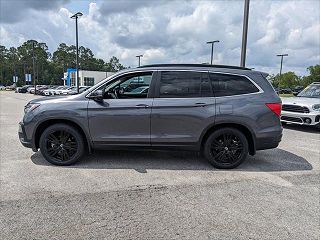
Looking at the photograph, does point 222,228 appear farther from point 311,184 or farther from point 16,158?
point 16,158

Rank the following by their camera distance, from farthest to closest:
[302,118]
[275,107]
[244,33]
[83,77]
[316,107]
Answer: [83,77]
[244,33]
[302,118]
[316,107]
[275,107]

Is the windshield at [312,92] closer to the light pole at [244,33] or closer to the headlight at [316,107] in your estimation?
the headlight at [316,107]

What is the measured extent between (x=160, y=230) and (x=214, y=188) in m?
1.44

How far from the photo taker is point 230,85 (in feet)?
16.4

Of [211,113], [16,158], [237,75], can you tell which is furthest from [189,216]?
[16,158]

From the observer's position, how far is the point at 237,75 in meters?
5.04

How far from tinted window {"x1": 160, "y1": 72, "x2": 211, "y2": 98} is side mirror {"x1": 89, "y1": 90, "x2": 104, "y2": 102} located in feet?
3.52

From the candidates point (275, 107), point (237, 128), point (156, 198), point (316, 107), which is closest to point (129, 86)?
point (237, 128)

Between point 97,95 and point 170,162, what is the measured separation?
190cm

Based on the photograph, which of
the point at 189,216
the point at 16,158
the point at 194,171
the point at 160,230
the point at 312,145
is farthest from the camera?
the point at 312,145

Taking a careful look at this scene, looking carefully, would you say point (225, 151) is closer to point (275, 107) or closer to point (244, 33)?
point (275, 107)

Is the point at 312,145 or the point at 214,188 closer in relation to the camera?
the point at 214,188

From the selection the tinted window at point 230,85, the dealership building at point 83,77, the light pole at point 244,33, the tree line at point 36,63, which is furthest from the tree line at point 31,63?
the tinted window at point 230,85

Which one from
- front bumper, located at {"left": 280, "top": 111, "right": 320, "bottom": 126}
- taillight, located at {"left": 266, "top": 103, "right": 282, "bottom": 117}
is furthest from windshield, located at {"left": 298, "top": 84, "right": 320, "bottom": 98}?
taillight, located at {"left": 266, "top": 103, "right": 282, "bottom": 117}
